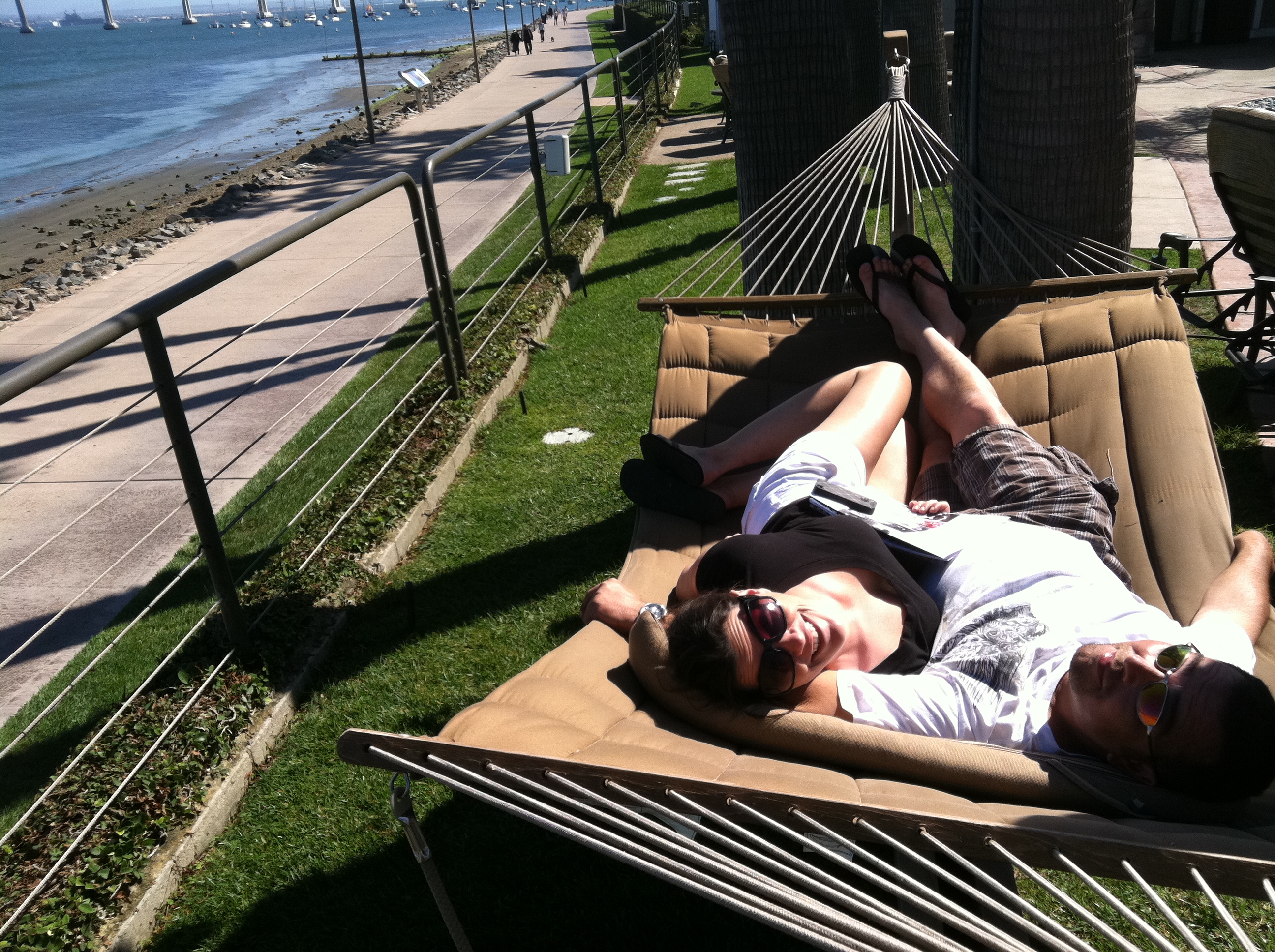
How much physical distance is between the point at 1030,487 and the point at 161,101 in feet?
123

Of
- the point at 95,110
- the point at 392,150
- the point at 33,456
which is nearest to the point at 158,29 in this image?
the point at 95,110

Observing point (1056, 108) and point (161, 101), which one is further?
point (161, 101)

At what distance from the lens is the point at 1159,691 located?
146 cm

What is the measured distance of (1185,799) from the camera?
57.6 inches

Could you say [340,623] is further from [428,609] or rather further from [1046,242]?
[1046,242]

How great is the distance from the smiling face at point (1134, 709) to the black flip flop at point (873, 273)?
1407mm

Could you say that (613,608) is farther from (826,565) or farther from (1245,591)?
(1245,591)

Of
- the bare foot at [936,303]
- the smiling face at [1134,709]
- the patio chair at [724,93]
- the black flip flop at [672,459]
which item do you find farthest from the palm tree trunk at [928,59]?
the smiling face at [1134,709]

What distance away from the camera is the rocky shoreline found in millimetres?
7941

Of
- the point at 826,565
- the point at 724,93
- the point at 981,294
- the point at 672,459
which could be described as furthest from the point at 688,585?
the point at 724,93

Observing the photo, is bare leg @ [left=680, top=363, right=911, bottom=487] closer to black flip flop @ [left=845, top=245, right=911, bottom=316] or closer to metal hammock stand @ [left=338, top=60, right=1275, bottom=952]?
black flip flop @ [left=845, top=245, right=911, bottom=316]

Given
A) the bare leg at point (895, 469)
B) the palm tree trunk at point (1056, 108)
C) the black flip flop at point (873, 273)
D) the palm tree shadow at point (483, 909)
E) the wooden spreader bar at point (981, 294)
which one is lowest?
the palm tree shadow at point (483, 909)

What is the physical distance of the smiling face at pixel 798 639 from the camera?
1.72m

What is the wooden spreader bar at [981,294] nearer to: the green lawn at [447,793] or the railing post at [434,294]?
the green lawn at [447,793]
